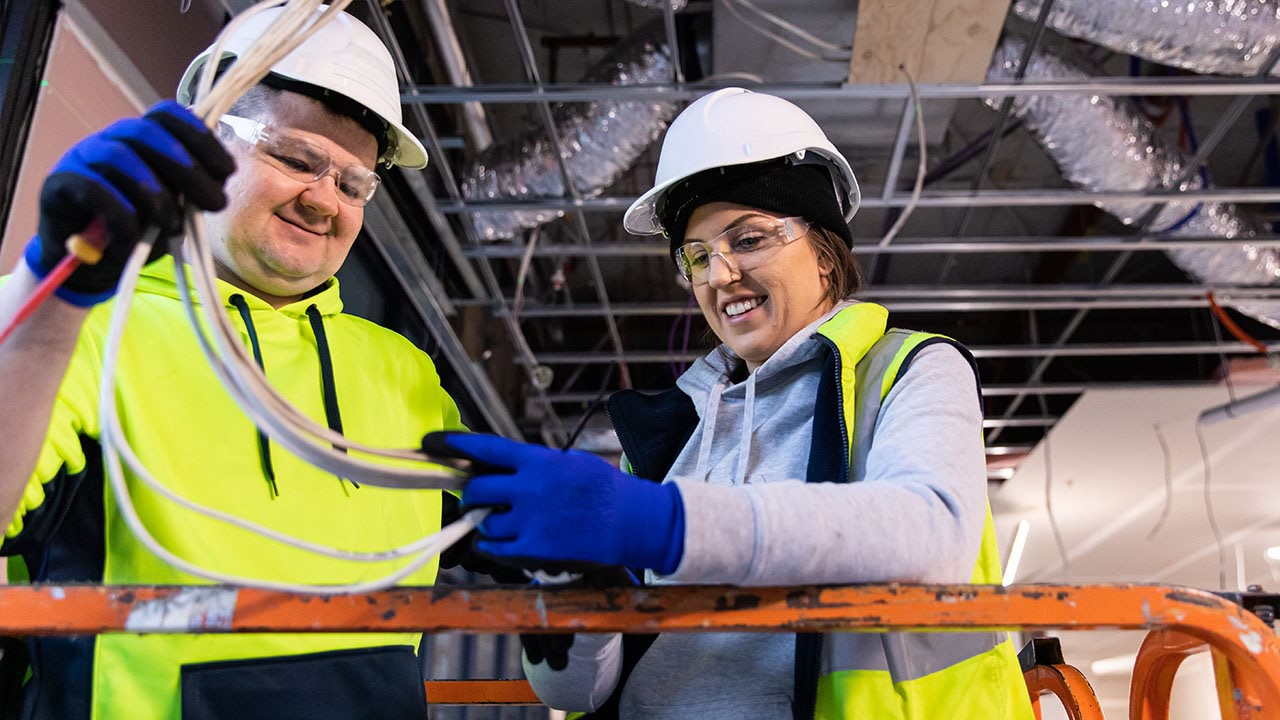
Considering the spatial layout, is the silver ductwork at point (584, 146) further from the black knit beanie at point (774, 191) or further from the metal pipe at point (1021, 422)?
the metal pipe at point (1021, 422)

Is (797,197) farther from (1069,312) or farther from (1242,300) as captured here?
(1069,312)

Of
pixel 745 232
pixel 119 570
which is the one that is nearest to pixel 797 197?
pixel 745 232

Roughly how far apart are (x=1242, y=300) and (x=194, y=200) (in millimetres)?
4607

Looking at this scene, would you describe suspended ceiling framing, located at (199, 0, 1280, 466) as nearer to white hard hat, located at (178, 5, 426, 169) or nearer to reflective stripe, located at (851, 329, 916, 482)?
white hard hat, located at (178, 5, 426, 169)

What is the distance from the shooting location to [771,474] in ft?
4.49

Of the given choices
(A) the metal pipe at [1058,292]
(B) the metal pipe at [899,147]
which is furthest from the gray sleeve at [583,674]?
(A) the metal pipe at [1058,292]

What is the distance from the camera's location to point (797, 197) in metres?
1.54

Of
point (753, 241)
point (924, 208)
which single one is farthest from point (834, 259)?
point (924, 208)

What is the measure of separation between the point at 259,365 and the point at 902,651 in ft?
3.03

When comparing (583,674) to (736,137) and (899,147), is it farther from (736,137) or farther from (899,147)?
(899,147)

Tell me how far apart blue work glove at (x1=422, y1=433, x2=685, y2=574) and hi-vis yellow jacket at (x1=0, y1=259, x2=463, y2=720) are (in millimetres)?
558

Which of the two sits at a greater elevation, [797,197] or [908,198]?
[908,198]

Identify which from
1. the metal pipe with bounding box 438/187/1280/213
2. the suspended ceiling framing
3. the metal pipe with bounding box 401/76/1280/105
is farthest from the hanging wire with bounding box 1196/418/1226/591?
the metal pipe with bounding box 401/76/1280/105

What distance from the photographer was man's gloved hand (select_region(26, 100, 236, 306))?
86 centimetres
